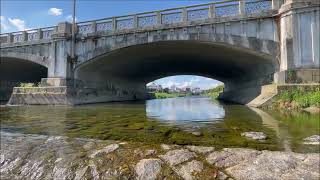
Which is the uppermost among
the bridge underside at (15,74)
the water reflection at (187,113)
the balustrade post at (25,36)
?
the balustrade post at (25,36)

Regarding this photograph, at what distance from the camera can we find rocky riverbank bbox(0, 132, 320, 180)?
415cm

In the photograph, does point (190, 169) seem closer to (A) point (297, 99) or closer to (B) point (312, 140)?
(B) point (312, 140)

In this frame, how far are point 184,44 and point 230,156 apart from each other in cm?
1771

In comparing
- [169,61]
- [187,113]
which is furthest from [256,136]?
[169,61]

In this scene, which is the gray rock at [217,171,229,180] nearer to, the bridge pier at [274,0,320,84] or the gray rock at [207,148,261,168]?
the gray rock at [207,148,261,168]

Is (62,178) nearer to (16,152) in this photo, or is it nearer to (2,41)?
(16,152)

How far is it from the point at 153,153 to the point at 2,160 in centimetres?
289

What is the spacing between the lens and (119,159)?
15.7 ft

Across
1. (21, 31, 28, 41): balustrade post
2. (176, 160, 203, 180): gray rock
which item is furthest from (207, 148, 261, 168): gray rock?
(21, 31, 28, 41): balustrade post

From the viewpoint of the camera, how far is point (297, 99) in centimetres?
1392

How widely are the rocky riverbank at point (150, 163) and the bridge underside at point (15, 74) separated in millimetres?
29149

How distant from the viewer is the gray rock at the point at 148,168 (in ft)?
13.8

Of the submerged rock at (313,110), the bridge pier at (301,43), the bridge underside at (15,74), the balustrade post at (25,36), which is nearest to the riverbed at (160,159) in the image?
the submerged rock at (313,110)

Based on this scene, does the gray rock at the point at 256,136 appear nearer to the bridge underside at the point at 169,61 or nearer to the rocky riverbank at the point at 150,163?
the rocky riverbank at the point at 150,163
